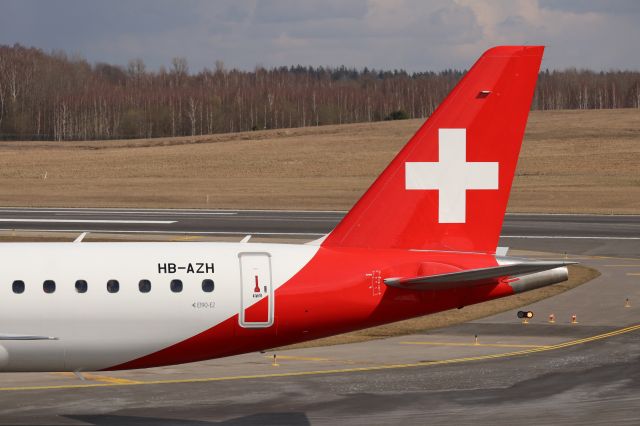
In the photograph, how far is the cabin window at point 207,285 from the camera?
21.6 metres

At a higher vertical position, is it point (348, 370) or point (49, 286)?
point (49, 286)

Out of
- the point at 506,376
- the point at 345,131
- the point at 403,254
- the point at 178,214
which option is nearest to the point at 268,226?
the point at 178,214

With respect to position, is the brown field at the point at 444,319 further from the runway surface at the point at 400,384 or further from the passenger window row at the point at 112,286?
the passenger window row at the point at 112,286

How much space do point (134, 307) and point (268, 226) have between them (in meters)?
53.3

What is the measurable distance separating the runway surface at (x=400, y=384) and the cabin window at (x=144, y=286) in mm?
4004

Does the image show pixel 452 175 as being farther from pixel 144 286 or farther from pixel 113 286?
pixel 113 286

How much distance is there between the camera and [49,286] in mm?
21078

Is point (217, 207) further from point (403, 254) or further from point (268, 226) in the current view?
point (403, 254)

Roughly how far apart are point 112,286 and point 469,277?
7007mm

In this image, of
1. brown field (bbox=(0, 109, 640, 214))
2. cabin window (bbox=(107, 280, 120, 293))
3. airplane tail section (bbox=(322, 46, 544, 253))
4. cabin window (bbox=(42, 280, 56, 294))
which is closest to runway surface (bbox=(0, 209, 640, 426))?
cabin window (bbox=(107, 280, 120, 293))

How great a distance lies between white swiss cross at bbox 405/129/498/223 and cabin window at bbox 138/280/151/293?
580cm

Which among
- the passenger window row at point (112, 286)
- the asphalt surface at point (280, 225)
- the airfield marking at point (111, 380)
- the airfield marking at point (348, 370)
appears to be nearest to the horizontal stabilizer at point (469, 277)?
the passenger window row at point (112, 286)

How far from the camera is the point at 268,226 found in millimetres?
74562

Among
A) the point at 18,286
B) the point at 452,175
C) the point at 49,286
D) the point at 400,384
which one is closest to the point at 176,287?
the point at 49,286
